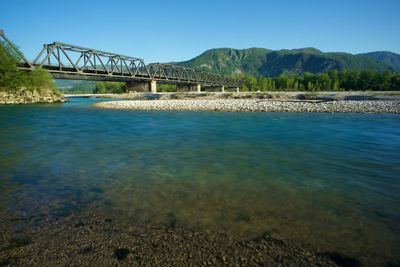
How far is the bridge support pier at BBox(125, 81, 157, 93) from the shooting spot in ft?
293

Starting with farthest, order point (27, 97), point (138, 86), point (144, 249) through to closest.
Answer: point (138, 86), point (27, 97), point (144, 249)

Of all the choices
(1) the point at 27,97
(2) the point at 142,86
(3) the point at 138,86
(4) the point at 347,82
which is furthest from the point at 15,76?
(4) the point at 347,82

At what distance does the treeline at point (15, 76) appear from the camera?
50875 mm

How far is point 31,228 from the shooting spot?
4.92 meters

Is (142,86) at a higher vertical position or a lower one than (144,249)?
higher

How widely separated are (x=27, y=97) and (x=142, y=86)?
40.8m

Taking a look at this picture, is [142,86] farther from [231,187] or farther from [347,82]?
[347,82]

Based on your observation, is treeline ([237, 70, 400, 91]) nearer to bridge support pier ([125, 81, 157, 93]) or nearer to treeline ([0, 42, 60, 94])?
bridge support pier ([125, 81, 157, 93])

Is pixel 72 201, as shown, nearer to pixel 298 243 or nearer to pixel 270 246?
pixel 270 246

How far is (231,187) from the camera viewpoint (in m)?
7.33

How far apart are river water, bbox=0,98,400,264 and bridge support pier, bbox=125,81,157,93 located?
77503 mm

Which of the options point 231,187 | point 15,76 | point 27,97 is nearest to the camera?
point 231,187

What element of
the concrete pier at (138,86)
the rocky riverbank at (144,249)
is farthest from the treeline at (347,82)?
the rocky riverbank at (144,249)

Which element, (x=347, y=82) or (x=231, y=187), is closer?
(x=231, y=187)
